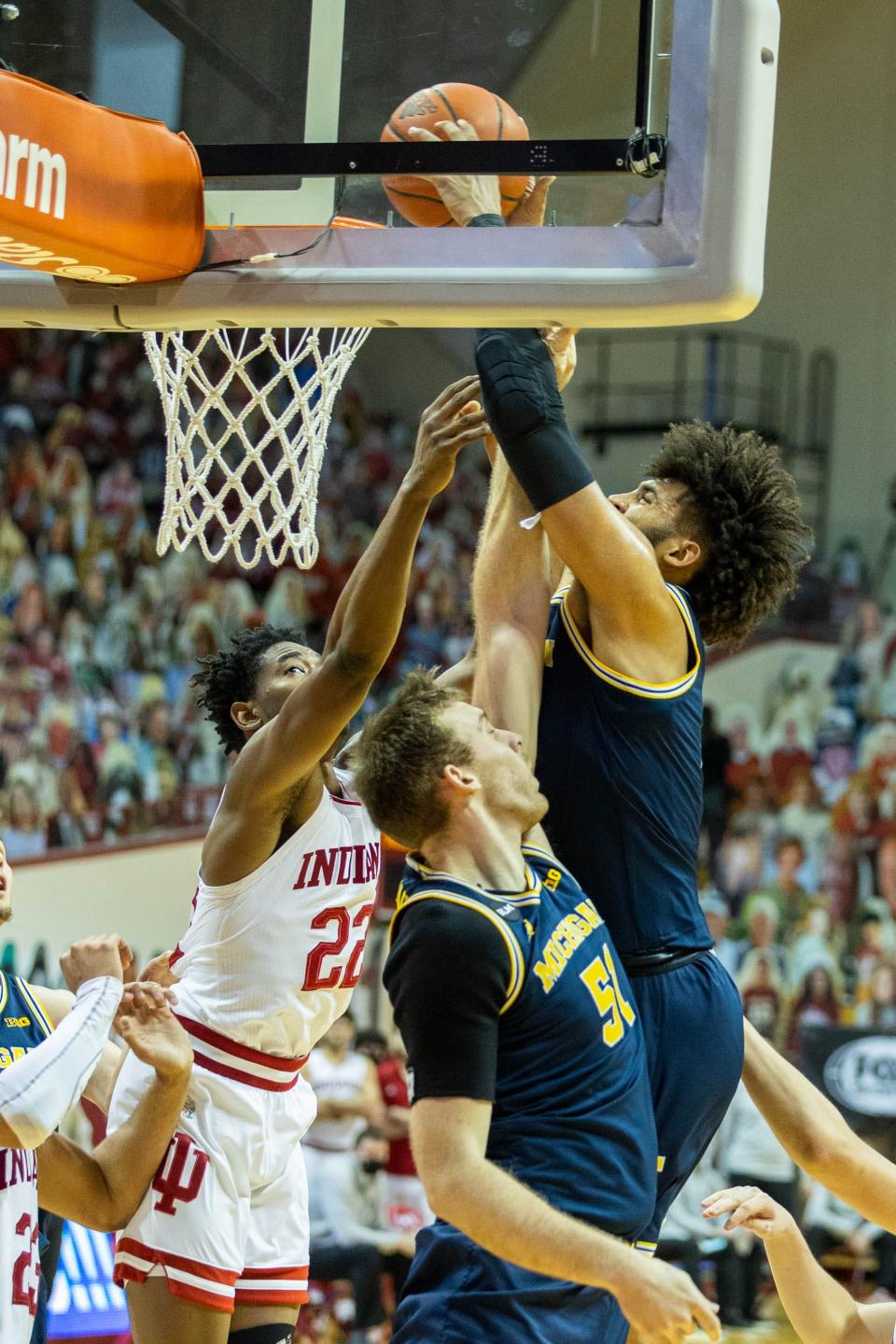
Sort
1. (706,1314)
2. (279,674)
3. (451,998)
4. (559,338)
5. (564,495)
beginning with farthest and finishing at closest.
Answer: (279,674) < (559,338) < (564,495) < (451,998) < (706,1314)

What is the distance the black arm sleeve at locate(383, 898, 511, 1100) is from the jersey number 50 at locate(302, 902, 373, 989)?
44.3 inches

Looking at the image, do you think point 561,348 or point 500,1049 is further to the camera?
point 561,348

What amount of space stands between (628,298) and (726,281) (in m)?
0.18

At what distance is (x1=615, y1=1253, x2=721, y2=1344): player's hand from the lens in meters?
2.48

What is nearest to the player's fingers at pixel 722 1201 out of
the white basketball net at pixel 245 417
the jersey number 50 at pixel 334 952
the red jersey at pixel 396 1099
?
the jersey number 50 at pixel 334 952

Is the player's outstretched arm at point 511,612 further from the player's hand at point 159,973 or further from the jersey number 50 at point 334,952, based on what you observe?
the player's hand at point 159,973

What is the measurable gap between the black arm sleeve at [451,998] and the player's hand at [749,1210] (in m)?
0.76

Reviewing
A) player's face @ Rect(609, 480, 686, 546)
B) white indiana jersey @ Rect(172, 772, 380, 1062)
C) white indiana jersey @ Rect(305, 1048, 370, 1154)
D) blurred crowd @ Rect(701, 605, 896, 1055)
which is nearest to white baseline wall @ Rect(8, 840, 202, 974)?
white indiana jersey @ Rect(305, 1048, 370, 1154)

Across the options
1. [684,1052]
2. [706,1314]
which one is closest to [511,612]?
[684,1052]

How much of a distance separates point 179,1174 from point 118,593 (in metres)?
8.37

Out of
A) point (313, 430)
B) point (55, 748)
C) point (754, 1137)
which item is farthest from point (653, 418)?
point (313, 430)

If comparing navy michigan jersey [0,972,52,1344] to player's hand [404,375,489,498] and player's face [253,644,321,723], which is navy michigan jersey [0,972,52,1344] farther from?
player's hand [404,375,489,498]

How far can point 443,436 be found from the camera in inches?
136

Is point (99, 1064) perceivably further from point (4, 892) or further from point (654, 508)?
point (654, 508)
